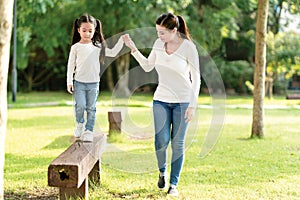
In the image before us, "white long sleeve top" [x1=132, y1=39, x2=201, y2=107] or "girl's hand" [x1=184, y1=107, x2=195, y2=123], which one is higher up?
"white long sleeve top" [x1=132, y1=39, x2=201, y2=107]

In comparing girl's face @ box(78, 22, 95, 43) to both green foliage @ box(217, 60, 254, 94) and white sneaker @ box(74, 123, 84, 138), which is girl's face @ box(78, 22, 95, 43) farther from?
green foliage @ box(217, 60, 254, 94)

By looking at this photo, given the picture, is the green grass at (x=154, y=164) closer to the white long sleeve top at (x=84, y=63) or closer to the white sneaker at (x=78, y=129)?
the white sneaker at (x=78, y=129)

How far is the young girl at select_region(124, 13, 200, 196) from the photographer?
Result: 4.34 meters

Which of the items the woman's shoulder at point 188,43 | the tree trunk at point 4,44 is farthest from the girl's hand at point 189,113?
the tree trunk at point 4,44

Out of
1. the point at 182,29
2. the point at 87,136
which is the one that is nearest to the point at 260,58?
the point at 182,29

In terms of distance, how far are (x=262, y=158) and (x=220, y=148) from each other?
992mm

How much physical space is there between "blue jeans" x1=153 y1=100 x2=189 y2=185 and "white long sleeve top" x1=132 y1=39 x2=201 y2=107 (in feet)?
0.25

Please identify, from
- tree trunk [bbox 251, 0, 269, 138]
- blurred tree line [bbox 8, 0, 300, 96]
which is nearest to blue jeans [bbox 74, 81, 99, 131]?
tree trunk [bbox 251, 0, 269, 138]

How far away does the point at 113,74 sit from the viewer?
25.7 meters

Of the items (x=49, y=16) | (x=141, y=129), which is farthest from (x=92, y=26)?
(x=49, y=16)

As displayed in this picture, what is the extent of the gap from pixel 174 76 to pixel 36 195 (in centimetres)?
188

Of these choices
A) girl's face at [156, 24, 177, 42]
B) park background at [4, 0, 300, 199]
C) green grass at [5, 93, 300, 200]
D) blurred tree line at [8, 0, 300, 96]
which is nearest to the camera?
girl's face at [156, 24, 177, 42]

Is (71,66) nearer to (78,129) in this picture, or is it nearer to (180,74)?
(78,129)

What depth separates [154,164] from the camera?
17.7 feet
